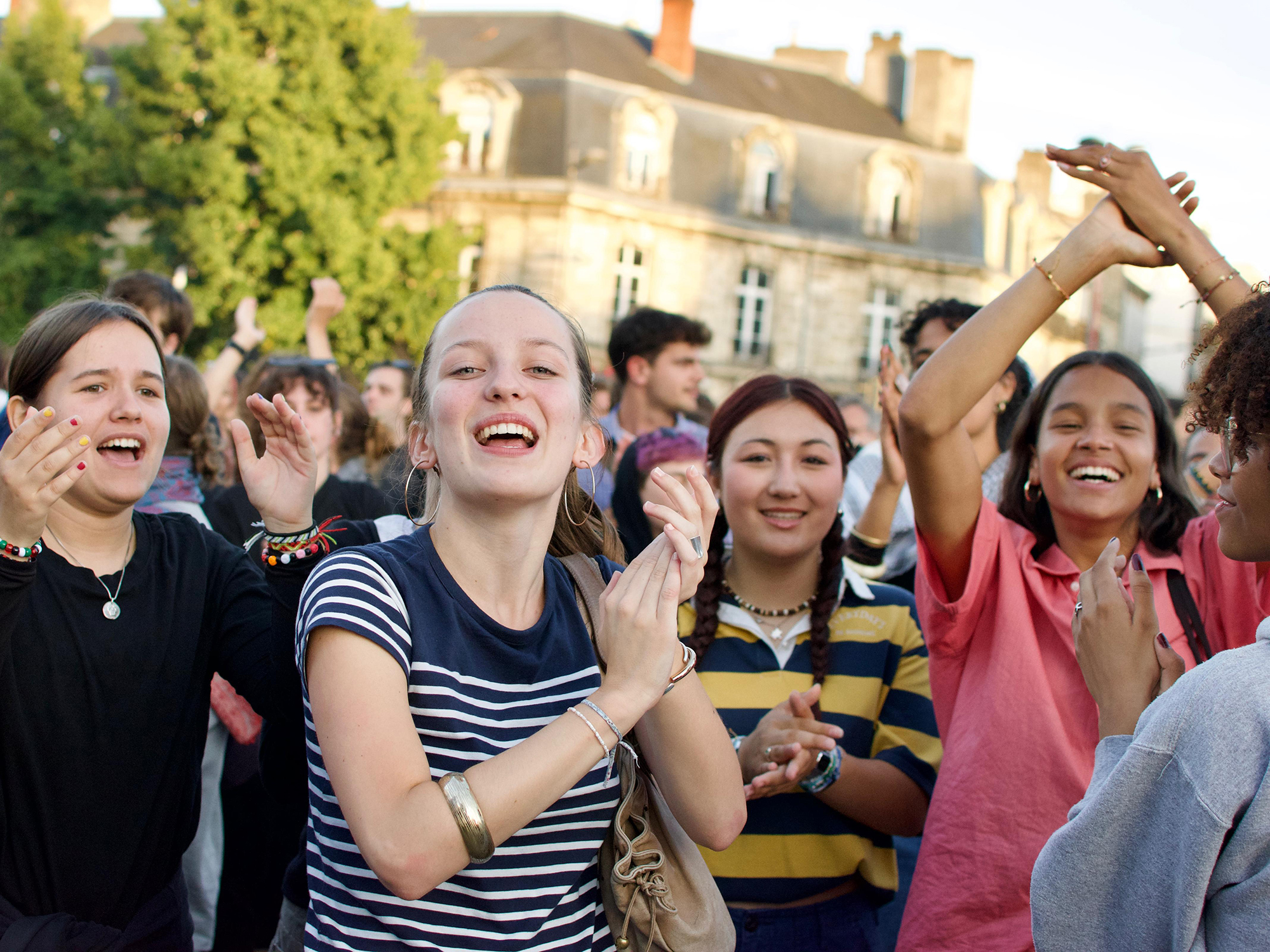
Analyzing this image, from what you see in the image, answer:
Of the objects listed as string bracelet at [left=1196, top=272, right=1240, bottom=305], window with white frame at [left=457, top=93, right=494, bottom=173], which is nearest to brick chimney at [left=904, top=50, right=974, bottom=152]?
window with white frame at [left=457, top=93, right=494, bottom=173]

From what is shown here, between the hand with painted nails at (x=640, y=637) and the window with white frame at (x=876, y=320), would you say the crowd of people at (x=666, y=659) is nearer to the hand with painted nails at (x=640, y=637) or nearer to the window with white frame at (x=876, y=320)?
the hand with painted nails at (x=640, y=637)

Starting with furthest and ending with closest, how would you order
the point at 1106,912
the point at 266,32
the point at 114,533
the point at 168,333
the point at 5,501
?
the point at 266,32, the point at 168,333, the point at 114,533, the point at 5,501, the point at 1106,912

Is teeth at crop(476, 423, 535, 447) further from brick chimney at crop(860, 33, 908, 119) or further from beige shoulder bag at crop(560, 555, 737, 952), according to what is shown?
brick chimney at crop(860, 33, 908, 119)

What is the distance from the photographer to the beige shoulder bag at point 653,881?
199 cm

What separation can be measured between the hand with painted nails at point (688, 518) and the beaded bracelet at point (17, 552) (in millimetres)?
1139

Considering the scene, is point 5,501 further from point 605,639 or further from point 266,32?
point 266,32

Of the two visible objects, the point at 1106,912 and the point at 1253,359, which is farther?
the point at 1253,359

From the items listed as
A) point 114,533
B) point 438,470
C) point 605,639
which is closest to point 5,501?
point 114,533

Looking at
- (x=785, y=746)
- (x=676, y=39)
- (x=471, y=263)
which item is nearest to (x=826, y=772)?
(x=785, y=746)

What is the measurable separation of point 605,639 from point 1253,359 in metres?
1.17

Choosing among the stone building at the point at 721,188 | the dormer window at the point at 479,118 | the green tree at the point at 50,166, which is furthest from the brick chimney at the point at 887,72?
the green tree at the point at 50,166

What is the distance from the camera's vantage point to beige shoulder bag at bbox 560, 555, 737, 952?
1.99 metres

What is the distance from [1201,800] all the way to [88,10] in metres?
38.0

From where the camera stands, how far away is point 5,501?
1992mm
